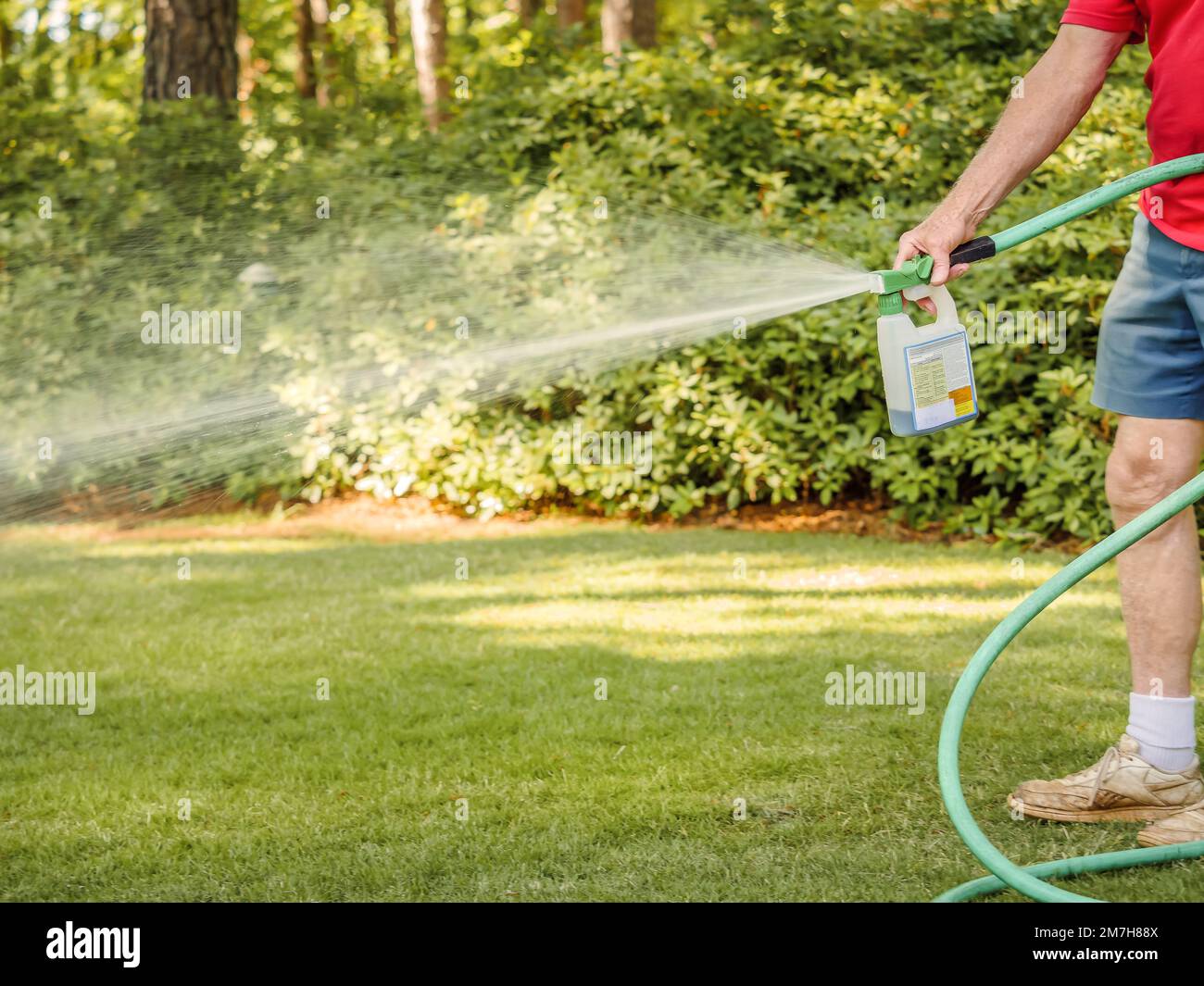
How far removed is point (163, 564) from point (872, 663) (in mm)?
3559

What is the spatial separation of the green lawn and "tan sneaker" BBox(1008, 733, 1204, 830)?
0.05 m

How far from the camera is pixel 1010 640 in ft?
7.97

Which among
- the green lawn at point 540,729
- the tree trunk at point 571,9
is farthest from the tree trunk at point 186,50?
the tree trunk at point 571,9

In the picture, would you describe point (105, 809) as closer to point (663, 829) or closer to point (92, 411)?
point (663, 829)

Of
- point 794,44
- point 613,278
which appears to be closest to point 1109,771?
point 613,278

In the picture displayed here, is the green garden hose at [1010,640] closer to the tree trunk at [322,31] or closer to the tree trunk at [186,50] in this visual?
the tree trunk at [186,50]

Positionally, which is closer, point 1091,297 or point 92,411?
point 1091,297

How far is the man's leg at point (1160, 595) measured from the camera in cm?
271

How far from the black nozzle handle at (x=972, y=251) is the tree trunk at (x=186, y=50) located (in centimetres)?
715

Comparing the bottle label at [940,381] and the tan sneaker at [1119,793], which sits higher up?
the bottle label at [940,381]

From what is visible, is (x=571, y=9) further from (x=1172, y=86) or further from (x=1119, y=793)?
(x=1119, y=793)

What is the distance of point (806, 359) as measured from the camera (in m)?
6.46

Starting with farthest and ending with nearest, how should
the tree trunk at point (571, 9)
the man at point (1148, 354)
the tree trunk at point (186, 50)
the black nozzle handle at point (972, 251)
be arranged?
the tree trunk at point (571, 9) < the tree trunk at point (186, 50) < the man at point (1148, 354) < the black nozzle handle at point (972, 251)
